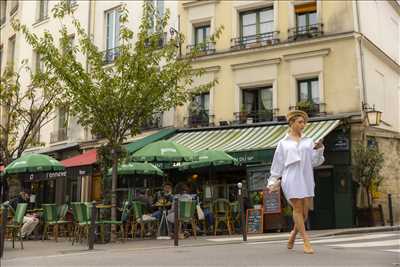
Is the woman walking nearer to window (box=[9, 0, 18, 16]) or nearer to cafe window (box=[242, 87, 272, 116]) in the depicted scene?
cafe window (box=[242, 87, 272, 116])

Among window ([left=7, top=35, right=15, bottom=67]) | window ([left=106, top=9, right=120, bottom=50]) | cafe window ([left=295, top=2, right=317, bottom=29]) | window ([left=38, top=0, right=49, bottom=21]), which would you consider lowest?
cafe window ([left=295, top=2, right=317, bottom=29])

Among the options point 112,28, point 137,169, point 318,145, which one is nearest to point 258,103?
point 137,169

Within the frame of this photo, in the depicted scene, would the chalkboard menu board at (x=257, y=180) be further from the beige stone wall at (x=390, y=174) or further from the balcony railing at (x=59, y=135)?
the balcony railing at (x=59, y=135)

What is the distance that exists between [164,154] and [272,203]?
3.36m

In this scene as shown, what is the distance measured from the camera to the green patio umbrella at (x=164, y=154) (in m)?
14.1

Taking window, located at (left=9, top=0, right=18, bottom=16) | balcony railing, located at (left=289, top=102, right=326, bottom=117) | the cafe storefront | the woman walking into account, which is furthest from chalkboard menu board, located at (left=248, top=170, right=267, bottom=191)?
window, located at (left=9, top=0, right=18, bottom=16)

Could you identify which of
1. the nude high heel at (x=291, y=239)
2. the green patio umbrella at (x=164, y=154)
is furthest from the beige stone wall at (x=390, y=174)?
the nude high heel at (x=291, y=239)

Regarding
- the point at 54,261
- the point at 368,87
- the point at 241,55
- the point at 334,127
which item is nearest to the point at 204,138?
the point at 241,55

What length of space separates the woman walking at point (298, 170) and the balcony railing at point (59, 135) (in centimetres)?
1871

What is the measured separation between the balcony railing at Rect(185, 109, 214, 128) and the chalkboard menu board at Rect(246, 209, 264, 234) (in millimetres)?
5579

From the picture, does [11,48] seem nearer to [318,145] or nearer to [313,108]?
[313,108]

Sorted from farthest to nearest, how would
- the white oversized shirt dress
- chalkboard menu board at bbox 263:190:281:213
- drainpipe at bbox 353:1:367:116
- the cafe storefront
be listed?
drainpipe at bbox 353:1:367:116 → the cafe storefront → chalkboard menu board at bbox 263:190:281:213 → the white oversized shirt dress

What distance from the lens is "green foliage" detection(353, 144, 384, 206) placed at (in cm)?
1688

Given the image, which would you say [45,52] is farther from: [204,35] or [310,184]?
[204,35]
